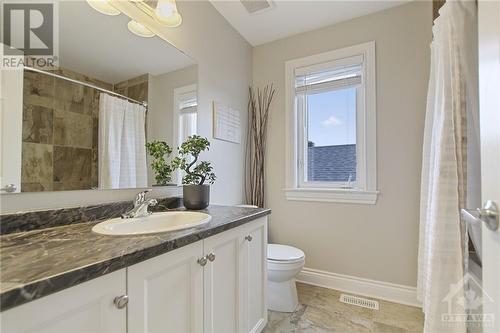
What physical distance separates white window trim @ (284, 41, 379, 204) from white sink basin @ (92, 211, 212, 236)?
4.24ft

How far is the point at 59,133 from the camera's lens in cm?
100

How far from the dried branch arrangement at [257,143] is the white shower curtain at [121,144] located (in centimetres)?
124

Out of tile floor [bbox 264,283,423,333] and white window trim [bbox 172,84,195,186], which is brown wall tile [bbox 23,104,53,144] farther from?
tile floor [bbox 264,283,423,333]

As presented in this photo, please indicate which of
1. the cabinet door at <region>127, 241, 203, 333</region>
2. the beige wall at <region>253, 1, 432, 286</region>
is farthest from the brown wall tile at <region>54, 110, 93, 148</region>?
the beige wall at <region>253, 1, 432, 286</region>

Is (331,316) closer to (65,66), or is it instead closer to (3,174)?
(3,174)

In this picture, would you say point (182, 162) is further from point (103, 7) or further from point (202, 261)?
point (103, 7)

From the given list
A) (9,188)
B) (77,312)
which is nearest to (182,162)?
(9,188)

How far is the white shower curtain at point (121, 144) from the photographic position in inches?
46.3

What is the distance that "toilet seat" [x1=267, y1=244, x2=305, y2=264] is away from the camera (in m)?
1.71

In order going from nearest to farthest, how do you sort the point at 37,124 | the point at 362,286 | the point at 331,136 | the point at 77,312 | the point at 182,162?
the point at 77,312
the point at 37,124
the point at 182,162
the point at 362,286
the point at 331,136

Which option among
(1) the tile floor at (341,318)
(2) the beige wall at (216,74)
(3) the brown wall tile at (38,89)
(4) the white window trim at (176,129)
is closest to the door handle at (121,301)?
(2) the beige wall at (216,74)

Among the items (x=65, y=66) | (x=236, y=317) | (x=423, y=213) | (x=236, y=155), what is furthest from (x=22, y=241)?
(x=423, y=213)

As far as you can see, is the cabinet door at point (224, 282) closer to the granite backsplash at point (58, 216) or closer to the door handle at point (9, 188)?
the granite backsplash at point (58, 216)

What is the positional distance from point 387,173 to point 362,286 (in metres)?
0.97
